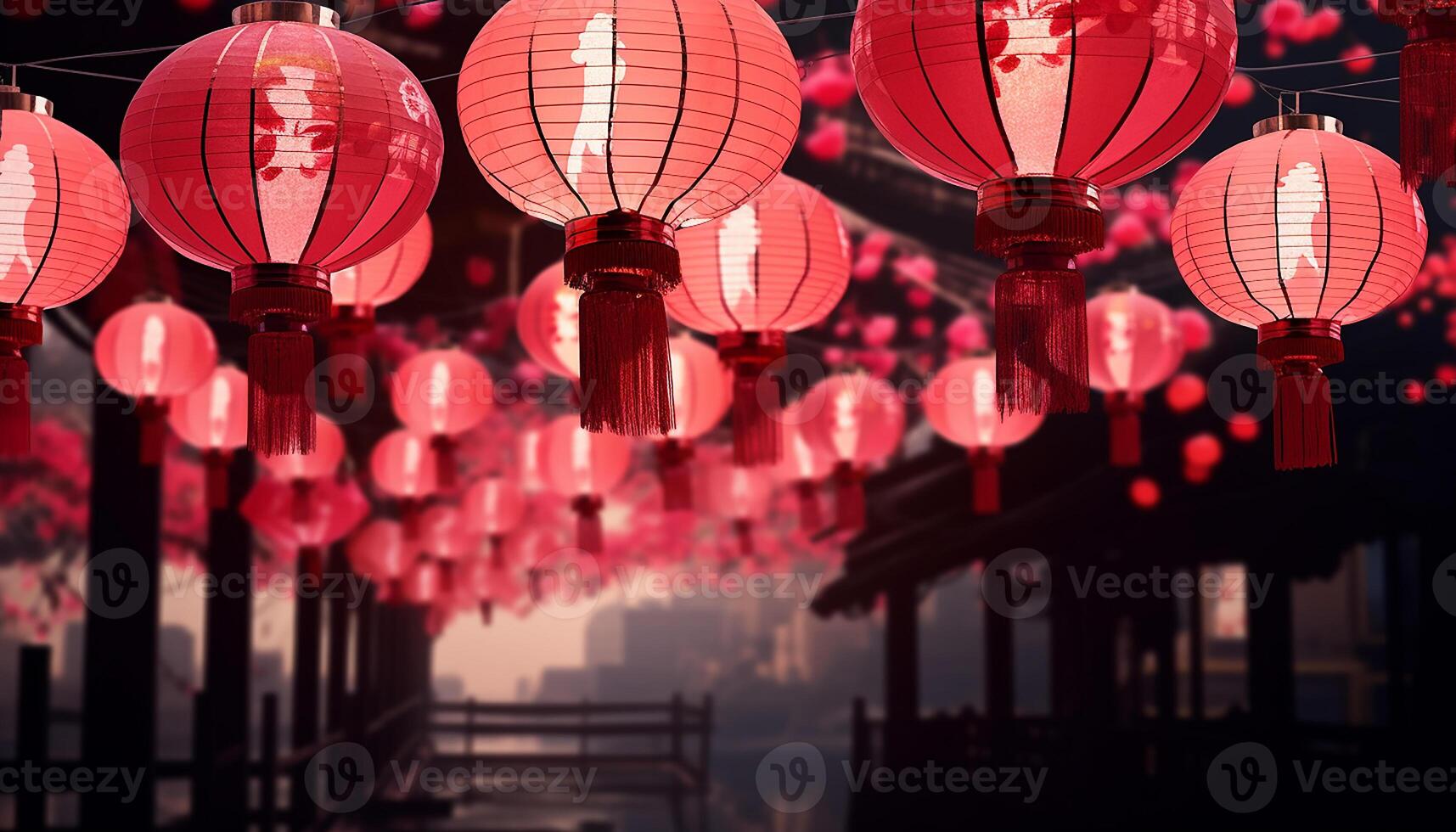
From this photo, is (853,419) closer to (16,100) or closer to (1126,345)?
(1126,345)

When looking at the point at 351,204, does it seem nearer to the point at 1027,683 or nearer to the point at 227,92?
the point at 227,92

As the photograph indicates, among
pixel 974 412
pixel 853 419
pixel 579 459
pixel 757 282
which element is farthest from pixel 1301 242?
pixel 579 459

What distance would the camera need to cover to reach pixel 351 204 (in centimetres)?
202

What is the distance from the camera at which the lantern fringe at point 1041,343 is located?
6.00ft

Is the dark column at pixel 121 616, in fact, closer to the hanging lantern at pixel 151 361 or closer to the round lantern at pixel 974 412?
the hanging lantern at pixel 151 361

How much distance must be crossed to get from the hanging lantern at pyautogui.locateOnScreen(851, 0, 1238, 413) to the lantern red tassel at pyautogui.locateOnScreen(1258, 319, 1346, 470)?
1.66 ft

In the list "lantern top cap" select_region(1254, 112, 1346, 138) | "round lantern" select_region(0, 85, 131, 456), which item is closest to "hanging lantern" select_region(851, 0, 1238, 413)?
"lantern top cap" select_region(1254, 112, 1346, 138)

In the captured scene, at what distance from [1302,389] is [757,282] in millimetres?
1080

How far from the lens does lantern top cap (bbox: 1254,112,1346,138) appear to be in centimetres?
238

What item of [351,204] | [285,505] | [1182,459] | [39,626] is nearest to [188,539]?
[39,626]

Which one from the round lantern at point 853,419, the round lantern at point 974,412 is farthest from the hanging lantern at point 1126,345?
the round lantern at point 853,419

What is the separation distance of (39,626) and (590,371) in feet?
21.3

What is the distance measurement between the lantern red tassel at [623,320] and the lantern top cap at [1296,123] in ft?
3.42

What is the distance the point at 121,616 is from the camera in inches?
197
